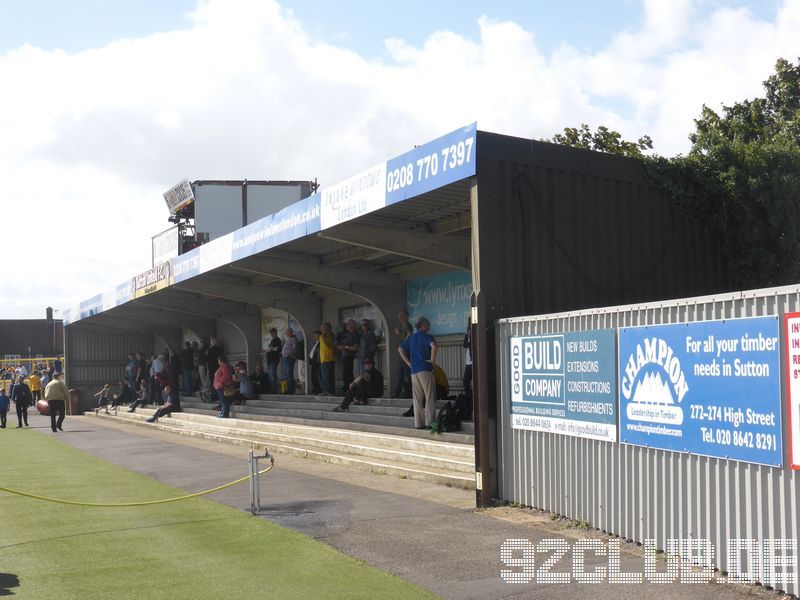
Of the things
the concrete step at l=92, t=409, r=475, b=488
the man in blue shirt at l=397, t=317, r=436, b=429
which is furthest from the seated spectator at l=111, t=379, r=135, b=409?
the man in blue shirt at l=397, t=317, r=436, b=429

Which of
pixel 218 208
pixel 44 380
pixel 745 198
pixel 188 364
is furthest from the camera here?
pixel 218 208

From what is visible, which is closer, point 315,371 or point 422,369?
point 422,369

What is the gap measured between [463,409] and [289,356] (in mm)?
11337

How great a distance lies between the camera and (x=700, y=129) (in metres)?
20.4

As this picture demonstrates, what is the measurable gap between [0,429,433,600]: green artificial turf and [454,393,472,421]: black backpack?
4050 millimetres

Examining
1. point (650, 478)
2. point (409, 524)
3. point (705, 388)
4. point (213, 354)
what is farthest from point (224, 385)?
point (705, 388)

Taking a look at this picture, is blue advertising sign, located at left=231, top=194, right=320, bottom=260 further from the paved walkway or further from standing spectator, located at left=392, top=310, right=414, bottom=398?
the paved walkway

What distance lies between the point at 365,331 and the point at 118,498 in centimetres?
863

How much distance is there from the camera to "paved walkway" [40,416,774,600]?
21.5 feet

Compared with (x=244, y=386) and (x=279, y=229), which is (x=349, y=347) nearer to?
(x=279, y=229)

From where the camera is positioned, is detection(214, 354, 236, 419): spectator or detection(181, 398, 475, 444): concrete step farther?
detection(214, 354, 236, 419): spectator

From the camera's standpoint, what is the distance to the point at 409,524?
904 cm

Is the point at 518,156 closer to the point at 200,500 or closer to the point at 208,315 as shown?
the point at 200,500

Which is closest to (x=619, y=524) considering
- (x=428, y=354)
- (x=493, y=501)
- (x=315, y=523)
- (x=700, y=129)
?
(x=493, y=501)
